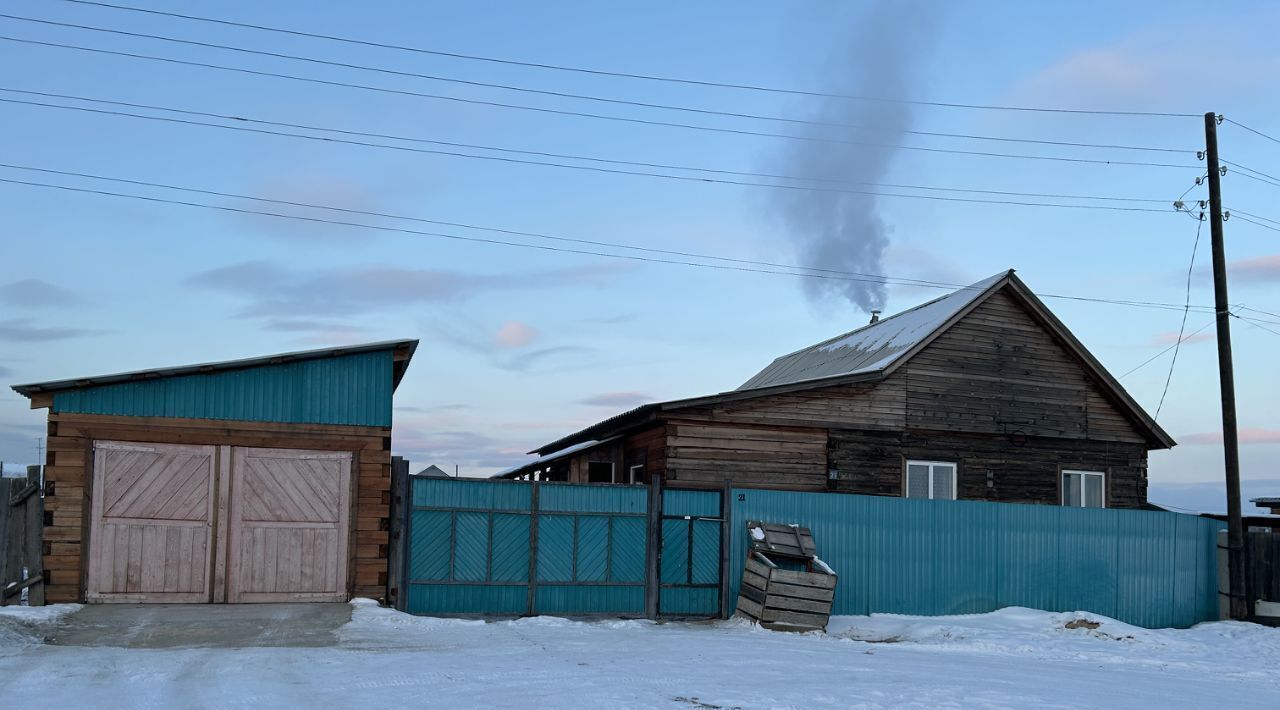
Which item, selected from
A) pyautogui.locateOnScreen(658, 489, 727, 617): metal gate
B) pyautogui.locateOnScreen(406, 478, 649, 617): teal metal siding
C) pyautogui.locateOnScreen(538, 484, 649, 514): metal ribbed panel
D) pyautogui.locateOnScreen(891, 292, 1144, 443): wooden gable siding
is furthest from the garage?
pyautogui.locateOnScreen(891, 292, 1144, 443): wooden gable siding

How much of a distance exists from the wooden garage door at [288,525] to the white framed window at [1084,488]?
17665 millimetres

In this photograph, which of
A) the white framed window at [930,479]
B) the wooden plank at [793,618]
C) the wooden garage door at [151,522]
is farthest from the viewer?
the white framed window at [930,479]

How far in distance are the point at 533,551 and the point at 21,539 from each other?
733 cm

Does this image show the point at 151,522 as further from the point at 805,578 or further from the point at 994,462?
the point at 994,462

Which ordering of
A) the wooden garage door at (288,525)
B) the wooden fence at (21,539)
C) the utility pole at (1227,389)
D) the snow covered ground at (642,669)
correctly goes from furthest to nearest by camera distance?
1. the utility pole at (1227,389)
2. the wooden garage door at (288,525)
3. the wooden fence at (21,539)
4. the snow covered ground at (642,669)

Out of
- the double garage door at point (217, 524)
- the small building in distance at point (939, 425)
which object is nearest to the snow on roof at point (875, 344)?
the small building in distance at point (939, 425)

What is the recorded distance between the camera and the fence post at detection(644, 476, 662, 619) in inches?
706

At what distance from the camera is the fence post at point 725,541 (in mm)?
18312

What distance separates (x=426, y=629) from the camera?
1557cm

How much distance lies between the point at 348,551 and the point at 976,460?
1494 cm

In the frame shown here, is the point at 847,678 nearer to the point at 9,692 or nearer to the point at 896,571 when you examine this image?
the point at 896,571

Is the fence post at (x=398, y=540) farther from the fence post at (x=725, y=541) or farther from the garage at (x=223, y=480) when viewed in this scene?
the fence post at (x=725, y=541)

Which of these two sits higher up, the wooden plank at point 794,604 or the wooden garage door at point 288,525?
the wooden garage door at point 288,525

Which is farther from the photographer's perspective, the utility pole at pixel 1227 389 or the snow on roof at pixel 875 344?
the snow on roof at pixel 875 344
